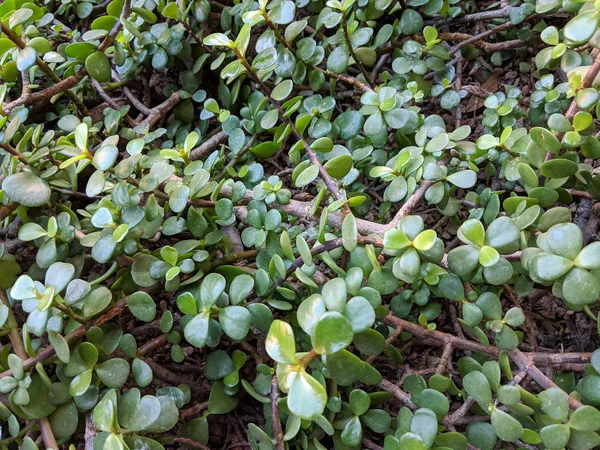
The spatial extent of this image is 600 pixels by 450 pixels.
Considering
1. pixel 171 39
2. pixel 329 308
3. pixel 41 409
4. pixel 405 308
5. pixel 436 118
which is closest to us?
pixel 329 308

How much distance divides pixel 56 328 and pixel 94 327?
63 mm

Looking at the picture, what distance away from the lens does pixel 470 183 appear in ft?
3.07

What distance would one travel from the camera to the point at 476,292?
89cm

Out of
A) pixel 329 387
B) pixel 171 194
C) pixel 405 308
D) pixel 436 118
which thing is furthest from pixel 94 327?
pixel 436 118

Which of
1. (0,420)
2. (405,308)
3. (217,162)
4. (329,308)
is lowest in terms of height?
(0,420)

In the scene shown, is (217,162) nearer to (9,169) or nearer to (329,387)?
(9,169)

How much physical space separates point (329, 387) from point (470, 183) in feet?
1.55

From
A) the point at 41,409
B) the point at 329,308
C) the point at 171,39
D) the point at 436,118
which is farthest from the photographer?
the point at 171,39

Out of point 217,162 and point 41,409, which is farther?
point 217,162

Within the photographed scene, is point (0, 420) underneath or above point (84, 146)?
underneath

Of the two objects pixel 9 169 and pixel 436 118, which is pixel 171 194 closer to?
pixel 9 169

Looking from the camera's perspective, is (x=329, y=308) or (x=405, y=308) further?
(x=405, y=308)

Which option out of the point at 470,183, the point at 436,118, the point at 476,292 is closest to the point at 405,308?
the point at 476,292

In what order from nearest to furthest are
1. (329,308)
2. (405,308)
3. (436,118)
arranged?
1. (329,308)
2. (405,308)
3. (436,118)
